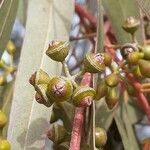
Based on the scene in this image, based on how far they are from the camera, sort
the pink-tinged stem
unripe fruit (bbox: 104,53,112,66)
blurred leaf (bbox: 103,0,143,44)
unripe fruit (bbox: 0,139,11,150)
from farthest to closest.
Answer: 1. blurred leaf (bbox: 103,0,143,44)
2. unripe fruit (bbox: 104,53,112,66)
3. unripe fruit (bbox: 0,139,11,150)
4. the pink-tinged stem

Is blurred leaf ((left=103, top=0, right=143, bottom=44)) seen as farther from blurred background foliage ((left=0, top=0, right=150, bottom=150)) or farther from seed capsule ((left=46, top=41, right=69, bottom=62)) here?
seed capsule ((left=46, top=41, right=69, bottom=62))

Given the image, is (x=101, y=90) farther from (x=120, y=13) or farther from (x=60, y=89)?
(x=120, y=13)

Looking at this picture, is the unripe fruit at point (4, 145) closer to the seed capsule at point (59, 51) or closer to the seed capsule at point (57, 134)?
the seed capsule at point (57, 134)

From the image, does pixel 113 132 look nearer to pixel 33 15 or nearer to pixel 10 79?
pixel 10 79

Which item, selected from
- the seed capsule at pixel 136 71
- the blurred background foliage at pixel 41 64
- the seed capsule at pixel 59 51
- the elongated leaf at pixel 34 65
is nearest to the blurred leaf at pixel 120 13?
the blurred background foliage at pixel 41 64

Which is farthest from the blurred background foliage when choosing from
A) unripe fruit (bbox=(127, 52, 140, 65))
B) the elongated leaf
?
unripe fruit (bbox=(127, 52, 140, 65))

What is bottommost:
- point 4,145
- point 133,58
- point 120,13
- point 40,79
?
point 4,145

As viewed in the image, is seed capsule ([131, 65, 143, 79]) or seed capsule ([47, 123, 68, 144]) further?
seed capsule ([131, 65, 143, 79])

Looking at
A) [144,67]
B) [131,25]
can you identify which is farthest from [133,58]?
[131,25]
